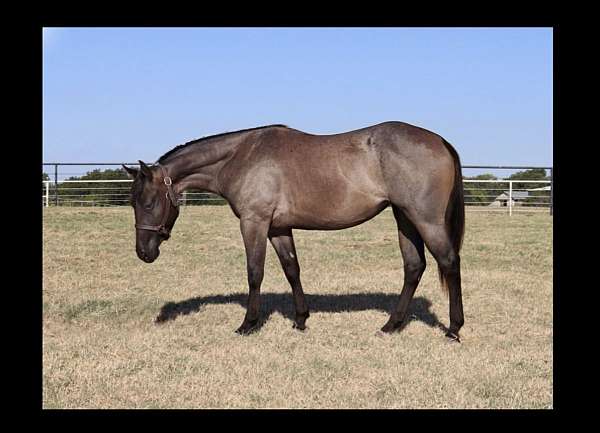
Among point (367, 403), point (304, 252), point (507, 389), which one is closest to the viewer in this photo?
point (367, 403)

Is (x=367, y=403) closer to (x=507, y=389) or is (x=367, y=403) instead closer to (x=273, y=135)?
(x=507, y=389)

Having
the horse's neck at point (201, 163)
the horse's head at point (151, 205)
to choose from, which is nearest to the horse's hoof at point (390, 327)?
the horse's neck at point (201, 163)

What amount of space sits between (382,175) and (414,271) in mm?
1191

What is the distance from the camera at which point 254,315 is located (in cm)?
632

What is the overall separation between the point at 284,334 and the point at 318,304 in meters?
1.63

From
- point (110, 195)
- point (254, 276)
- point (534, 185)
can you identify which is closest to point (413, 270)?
point (254, 276)

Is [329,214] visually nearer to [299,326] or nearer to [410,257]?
[410,257]

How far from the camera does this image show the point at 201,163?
255 inches

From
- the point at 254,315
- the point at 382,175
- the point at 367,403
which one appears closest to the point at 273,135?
the point at 382,175

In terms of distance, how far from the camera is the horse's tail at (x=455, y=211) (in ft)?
19.6

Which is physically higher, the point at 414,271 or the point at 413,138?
the point at 413,138

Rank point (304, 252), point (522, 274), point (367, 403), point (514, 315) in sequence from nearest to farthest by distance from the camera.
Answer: point (367, 403) → point (514, 315) → point (522, 274) → point (304, 252)

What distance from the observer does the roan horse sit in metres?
5.81

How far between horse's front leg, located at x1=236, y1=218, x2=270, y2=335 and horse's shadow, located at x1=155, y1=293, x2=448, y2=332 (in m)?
0.40
